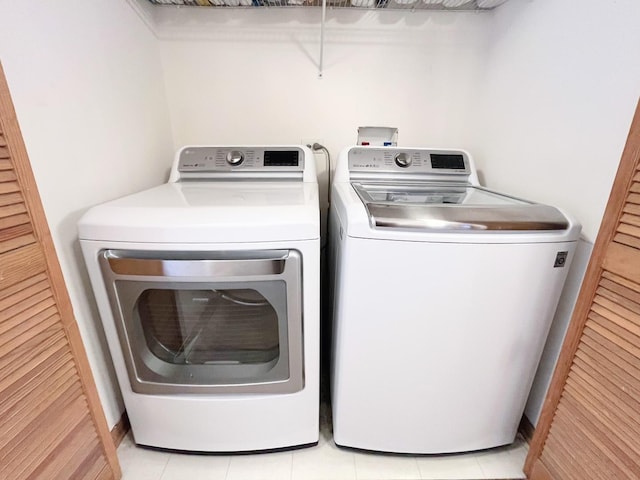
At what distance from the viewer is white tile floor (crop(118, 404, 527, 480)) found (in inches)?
44.6

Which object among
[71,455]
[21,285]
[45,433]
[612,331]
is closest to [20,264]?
[21,285]

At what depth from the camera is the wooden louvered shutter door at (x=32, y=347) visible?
69 cm

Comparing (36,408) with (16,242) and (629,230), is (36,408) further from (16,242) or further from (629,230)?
(629,230)

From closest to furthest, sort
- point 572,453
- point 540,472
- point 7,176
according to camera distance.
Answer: point 7,176 < point 572,453 < point 540,472

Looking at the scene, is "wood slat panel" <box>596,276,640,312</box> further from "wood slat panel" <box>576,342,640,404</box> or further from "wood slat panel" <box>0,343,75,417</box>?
"wood slat panel" <box>0,343,75,417</box>

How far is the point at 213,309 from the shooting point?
41.2 inches

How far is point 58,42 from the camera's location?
0.95 m

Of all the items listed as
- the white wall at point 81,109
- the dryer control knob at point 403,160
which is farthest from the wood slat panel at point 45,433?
the dryer control knob at point 403,160

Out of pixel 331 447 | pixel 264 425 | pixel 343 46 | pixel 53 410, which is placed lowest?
pixel 331 447

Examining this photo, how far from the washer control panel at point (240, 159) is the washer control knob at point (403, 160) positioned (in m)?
0.45

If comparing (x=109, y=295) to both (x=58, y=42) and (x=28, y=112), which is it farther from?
(x=58, y=42)

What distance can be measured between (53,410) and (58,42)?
42.4 inches

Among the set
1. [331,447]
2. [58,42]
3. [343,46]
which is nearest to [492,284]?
[331,447]

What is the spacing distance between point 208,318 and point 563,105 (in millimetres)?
1451
